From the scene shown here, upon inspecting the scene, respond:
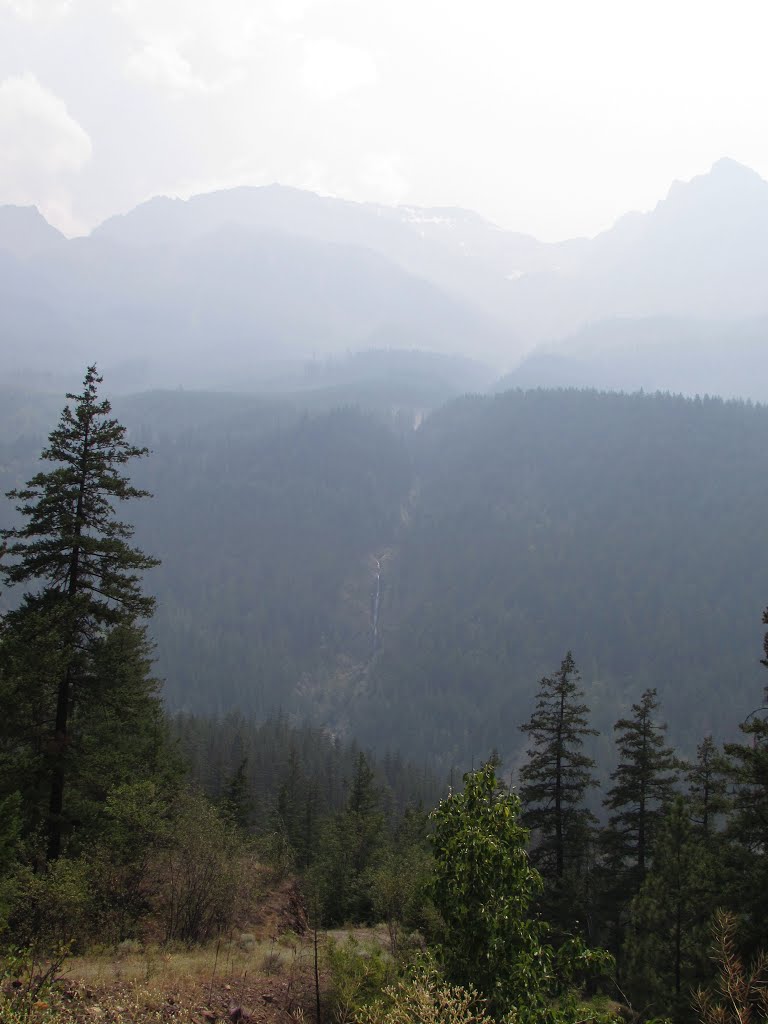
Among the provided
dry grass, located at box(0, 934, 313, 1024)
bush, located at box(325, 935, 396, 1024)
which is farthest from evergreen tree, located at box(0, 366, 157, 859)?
bush, located at box(325, 935, 396, 1024)

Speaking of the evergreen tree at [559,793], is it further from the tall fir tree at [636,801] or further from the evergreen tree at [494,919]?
the evergreen tree at [494,919]

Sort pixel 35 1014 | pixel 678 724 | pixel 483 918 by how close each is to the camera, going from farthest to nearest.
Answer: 1. pixel 678 724
2. pixel 483 918
3. pixel 35 1014

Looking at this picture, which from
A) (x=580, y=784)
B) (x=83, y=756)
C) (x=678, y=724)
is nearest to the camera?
(x=83, y=756)

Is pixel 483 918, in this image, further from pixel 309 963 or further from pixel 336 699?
pixel 336 699

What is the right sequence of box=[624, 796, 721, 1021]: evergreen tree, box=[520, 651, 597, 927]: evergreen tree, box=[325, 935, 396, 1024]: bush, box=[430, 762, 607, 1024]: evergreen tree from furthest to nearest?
box=[520, 651, 597, 927]: evergreen tree → box=[624, 796, 721, 1021]: evergreen tree → box=[325, 935, 396, 1024]: bush → box=[430, 762, 607, 1024]: evergreen tree

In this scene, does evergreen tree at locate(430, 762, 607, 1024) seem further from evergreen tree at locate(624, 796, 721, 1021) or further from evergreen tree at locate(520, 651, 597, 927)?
evergreen tree at locate(520, 651, 597, 927)

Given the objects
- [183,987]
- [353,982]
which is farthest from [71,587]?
[353,982]

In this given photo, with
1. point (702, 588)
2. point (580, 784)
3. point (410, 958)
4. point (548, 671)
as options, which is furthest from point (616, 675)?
point (410, 958)

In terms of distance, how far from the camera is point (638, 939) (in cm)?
1952

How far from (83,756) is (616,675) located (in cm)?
18818

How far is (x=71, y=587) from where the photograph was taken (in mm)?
14836

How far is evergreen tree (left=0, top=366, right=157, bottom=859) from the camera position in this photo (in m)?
13.9

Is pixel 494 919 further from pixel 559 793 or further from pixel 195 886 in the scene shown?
pixel 559 793

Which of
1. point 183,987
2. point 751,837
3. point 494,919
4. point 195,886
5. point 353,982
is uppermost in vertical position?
point 494,919
